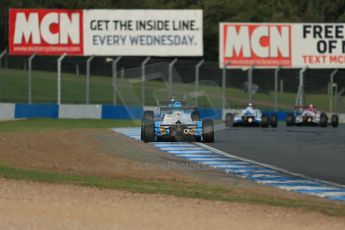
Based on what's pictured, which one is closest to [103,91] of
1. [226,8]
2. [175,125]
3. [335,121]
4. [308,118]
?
[308,118]

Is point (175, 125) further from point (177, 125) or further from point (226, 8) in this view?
point (226, 8)

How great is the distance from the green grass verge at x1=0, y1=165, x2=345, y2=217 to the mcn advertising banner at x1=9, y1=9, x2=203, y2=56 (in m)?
33.1

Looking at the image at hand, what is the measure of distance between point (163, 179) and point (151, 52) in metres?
34.7

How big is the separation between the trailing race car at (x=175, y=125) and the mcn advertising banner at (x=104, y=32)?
25.3 m

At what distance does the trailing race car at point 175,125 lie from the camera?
2192cm

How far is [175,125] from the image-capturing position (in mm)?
21938

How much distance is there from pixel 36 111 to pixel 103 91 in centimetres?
734

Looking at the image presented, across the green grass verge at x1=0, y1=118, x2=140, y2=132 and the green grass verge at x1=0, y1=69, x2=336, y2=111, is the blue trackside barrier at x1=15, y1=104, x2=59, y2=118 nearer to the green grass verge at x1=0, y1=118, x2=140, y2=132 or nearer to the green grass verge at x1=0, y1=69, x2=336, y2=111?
the green grass verge at x1=0, y1=69, x2=336, y2=111

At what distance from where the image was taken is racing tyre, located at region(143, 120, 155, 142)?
21920 mm

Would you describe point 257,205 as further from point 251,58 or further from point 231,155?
point 251,58

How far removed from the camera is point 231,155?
60.4 ft

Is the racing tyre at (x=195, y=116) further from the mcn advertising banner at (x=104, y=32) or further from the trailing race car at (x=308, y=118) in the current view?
the mcn advertising banner at (x=104, y=32)

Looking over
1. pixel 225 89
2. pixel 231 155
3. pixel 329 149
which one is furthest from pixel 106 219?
pixel 225 89

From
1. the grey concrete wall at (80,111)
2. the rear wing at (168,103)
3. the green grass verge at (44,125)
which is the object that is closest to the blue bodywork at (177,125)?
the rear wing at (168,103)
